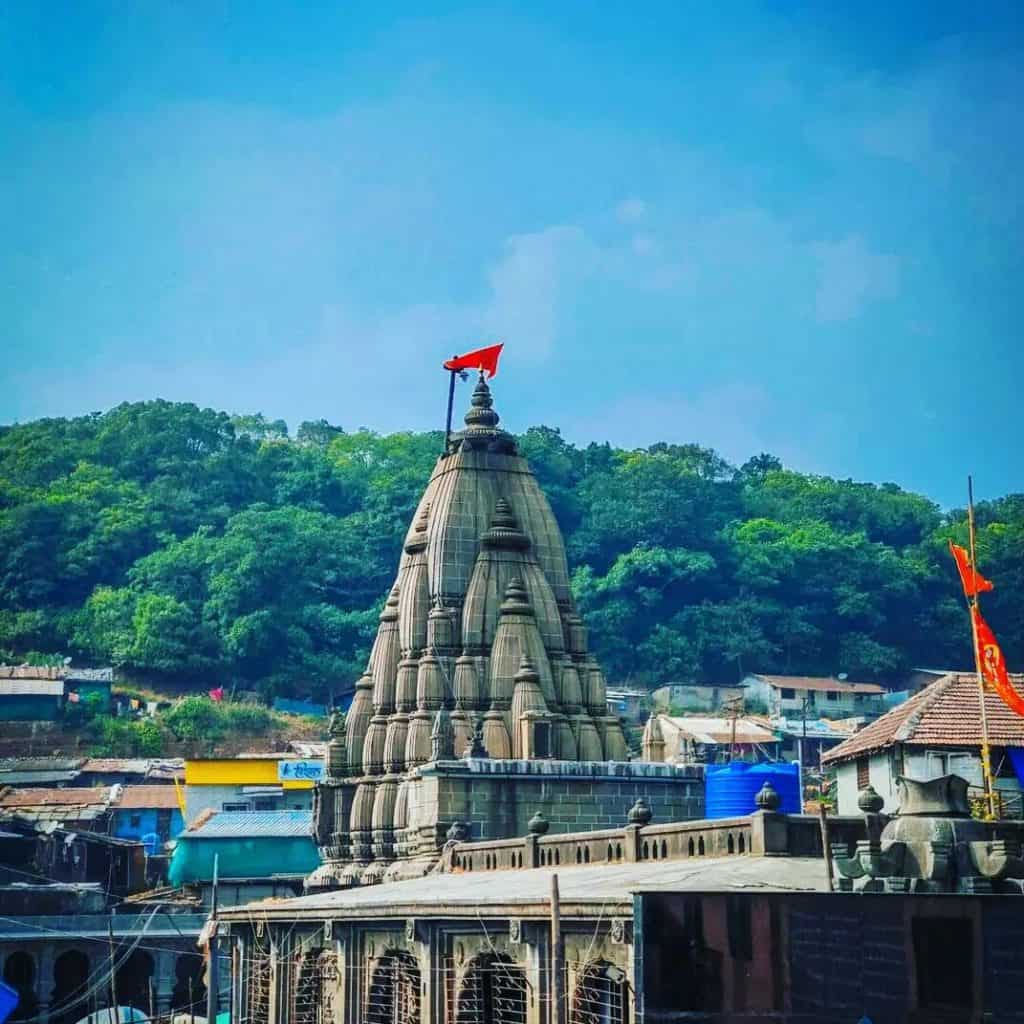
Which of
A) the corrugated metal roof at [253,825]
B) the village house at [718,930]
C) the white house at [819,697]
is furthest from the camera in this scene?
the white house at [819,697]

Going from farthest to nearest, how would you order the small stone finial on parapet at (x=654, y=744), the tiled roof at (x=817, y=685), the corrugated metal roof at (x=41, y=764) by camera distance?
1. the tiled roof at (x=817, y=685)
2. the corrugated metal roof at (x=41, y=764)
3. the small stone finial on parapet at (x=654, y=744)

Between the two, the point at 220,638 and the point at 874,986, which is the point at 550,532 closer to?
the point at 874,986

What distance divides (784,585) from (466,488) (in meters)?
71.1

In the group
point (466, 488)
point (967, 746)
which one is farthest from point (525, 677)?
point (967, 746)

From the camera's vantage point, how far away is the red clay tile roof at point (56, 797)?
72438mm

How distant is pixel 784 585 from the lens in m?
115

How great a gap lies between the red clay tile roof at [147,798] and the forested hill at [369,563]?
24160 mm

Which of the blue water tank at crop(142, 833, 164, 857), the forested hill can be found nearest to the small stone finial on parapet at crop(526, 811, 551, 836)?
the blue water tank at crop(142, 833, 164, 857)

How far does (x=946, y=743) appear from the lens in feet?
119

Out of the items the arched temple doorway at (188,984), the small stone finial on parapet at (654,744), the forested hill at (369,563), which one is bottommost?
the arched temple doorway at (188,984)

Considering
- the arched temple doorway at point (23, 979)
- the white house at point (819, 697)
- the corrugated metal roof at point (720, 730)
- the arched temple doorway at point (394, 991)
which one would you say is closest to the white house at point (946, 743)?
the arched temple doorway at point (394, 991)

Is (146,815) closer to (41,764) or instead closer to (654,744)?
(41,764)

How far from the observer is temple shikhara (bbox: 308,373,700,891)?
39.8m

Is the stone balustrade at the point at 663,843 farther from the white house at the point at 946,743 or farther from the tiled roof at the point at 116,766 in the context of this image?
the tiled roof at the point at 116,766
